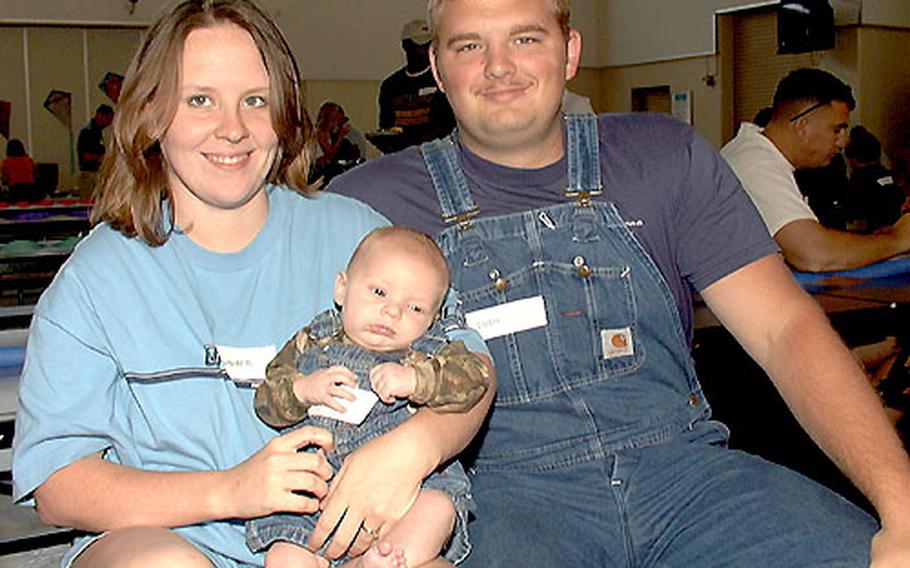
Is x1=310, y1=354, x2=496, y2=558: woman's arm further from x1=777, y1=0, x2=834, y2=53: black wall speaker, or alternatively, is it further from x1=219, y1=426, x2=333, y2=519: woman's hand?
x1=777, y1=0, x2=834, y2=53: black wall speaker

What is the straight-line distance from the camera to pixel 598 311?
2203 millimetres

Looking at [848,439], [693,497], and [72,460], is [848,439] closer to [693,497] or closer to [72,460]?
[693,497]

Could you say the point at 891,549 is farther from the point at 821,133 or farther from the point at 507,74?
the point at 821,133

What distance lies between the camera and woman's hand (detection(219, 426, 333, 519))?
1578 millimetres

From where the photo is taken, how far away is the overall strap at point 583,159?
227 centimetres

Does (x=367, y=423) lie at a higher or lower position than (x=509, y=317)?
lower

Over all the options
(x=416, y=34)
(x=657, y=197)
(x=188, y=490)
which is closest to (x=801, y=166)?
(x=416, y=34)

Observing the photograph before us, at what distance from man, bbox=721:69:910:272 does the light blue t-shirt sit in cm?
278

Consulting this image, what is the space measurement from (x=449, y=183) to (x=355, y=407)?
68 centimetres

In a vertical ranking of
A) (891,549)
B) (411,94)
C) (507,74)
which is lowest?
(891,549)

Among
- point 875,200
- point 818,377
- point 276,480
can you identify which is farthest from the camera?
point 875,200

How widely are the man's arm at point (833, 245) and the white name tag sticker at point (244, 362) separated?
2880 millimetres

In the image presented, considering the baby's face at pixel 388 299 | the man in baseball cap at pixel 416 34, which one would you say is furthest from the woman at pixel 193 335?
the man in baseball cap at pixel 416 34

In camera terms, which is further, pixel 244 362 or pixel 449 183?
pixel 449 183
